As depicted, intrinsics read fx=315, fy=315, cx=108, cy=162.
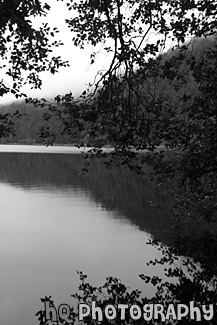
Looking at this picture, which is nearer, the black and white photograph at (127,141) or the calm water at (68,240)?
the black and white photograph at (127,141)

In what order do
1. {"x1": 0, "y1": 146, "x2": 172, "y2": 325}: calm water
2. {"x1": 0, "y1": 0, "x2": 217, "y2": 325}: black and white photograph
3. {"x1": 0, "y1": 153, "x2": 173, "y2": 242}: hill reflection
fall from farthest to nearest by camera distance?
{"x1": 0, "y1": 153, "x2": 173, "y2": 242}: hill reflection, {"x1": 0, "y1": 146, "x2": 172, "y2": 325}: calm water, {"x1": 0, "y1": 0, "x2": 217, "y2": 325}: black and white photograph

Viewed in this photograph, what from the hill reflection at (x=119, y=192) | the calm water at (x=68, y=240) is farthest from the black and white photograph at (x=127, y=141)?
the hill reflection at (x=119, y=192)

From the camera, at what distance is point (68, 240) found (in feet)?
65.1

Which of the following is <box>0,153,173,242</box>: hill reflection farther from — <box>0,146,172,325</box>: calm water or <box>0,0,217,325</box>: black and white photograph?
<box>0,0,217,325</box>: black and white photograph

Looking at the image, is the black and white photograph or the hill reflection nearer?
the black and white photograph

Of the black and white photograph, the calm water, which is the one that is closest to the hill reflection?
the calm water

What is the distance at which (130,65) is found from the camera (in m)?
5.29

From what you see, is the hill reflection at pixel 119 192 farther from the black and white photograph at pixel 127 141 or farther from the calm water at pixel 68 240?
the black and white photograph at pixel 127 141

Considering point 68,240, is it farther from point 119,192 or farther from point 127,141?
point 119,192

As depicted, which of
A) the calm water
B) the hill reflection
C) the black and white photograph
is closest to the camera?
the black and white photograph

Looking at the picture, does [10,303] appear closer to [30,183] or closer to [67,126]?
[67,126]

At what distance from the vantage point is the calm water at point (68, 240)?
12.4 m

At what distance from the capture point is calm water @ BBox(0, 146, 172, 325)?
12.4 m

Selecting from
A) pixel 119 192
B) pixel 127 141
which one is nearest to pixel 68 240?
pixel 127 141
